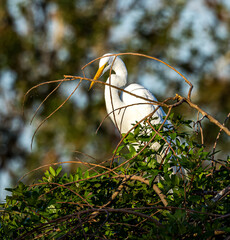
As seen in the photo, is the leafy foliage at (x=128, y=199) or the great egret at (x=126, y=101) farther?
the great egret at (x=126, y=101)

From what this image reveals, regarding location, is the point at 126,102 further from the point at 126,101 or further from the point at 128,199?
the point at 128,199

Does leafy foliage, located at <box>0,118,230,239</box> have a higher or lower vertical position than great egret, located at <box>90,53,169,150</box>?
lower

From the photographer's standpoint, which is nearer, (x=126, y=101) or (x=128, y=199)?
(x=128, y=199)

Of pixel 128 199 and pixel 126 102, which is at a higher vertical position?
pixel 126 102

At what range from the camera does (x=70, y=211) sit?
4.62 feet

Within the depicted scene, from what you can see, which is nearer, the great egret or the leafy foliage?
the leafy foliage

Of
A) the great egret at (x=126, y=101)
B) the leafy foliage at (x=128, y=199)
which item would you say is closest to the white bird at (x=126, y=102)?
the great egret at (x=126, y=101)

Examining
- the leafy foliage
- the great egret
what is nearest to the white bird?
the great egret

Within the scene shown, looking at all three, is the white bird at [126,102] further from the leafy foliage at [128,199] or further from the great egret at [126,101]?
the leafy foliage at [128,199]

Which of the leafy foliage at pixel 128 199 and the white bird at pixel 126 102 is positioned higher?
the white bird at pixel 126 102

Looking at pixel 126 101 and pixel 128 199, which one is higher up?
pixel 126 101

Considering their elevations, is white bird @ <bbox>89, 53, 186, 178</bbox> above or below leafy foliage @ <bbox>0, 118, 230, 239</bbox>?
above

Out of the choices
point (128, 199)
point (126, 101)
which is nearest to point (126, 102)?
point (126, 101)

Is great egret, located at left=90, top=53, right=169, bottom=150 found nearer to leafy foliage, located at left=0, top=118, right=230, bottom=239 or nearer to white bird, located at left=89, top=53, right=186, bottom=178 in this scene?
white bird, located at left=89, top=53, right=186, bottom=178
